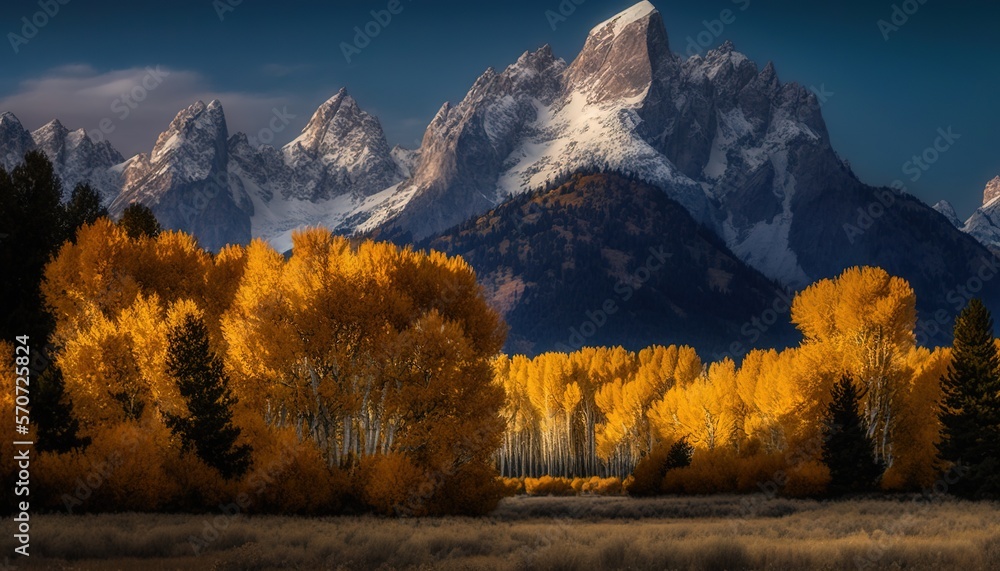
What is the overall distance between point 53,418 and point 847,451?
42.7m

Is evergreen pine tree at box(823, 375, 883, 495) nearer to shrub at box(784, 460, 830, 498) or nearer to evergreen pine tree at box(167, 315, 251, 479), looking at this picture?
shrub at box(784, 460, 830, 498)

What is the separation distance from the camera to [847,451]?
5325 cm

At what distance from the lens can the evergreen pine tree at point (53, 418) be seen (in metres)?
35.1

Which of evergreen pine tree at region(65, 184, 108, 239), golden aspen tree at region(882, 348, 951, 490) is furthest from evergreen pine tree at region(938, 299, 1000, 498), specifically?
evergreen pine tree at region(65, 184, 108, 239)

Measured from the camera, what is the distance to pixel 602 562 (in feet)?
76.6

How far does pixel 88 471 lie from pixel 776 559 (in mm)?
24827

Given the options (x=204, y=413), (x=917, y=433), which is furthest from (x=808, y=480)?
(x=204, y=413)

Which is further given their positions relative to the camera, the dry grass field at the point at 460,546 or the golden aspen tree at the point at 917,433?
the golden aspen tree at the point at 917,433

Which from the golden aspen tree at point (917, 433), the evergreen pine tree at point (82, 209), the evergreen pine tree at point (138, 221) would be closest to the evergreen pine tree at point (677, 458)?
the golden aspen tree at point (917, 433)

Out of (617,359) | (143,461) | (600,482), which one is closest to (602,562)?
(143,461)

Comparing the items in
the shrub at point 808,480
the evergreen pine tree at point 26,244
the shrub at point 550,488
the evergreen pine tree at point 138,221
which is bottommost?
the shrub at point 550,488

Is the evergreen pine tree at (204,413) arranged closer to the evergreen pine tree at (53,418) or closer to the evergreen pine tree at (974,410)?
the evergreen pine tree at (53,418)

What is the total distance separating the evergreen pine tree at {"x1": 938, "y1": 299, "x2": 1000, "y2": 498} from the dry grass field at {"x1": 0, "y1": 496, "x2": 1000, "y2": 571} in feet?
49.0

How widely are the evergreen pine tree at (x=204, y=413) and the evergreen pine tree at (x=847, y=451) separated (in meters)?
Answer: 34.1
